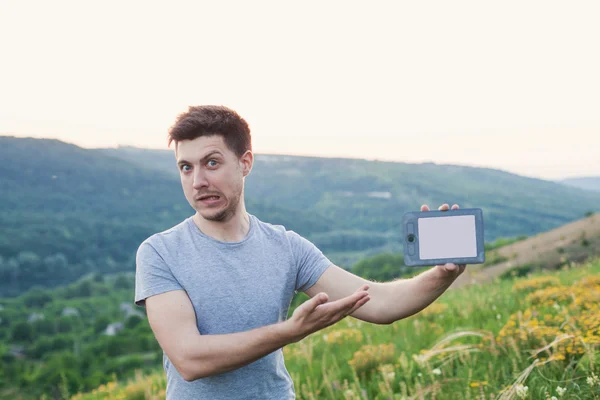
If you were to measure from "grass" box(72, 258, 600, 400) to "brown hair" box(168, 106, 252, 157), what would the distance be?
1.93 meters

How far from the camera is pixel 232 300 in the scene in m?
2.44

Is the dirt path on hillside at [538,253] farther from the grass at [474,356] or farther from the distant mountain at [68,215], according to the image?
the distant mountain at [68,215]

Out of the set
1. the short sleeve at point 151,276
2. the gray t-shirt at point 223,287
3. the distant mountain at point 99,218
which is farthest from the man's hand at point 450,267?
the distant mountain at point 99,218

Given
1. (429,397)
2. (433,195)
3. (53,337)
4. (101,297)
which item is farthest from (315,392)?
(433,195)

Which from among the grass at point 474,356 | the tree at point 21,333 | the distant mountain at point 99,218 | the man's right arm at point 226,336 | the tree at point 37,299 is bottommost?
the tree at point 21,333

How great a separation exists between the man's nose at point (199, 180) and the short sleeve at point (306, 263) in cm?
52

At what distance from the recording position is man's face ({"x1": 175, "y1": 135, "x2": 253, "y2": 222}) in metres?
2.57

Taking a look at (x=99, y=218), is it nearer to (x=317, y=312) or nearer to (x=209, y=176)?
(x=209, y=176)

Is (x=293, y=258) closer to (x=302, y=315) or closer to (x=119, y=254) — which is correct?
(x=302, y=315)

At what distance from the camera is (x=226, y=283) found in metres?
2.45

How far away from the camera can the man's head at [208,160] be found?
8.42ft

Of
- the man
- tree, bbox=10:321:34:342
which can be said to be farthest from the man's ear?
tree, bbox=10:321:34:342

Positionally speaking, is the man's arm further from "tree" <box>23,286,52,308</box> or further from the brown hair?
"tree" <box>23,286,52,308</box>

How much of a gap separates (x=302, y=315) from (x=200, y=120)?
104 cm
